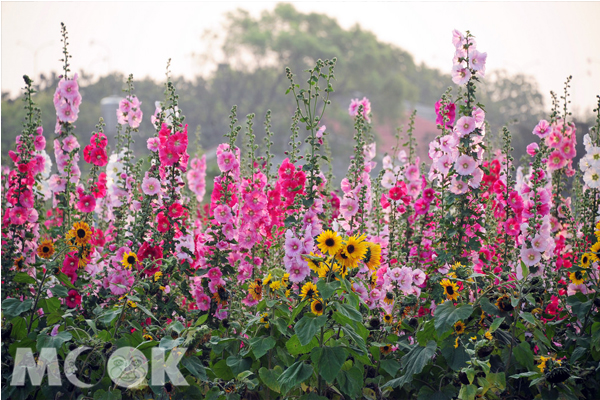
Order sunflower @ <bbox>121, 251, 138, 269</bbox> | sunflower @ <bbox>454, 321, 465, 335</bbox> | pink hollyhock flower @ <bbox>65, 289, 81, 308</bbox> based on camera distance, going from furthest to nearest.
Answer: pink hollyhock flower @ <bbox>65, 289, 81, 308</bbox> < sunflower @ <bbox>121, 251, 138, 269</bbox> < sunflower @ <bbox>454, 321, 465, 335</bbox>

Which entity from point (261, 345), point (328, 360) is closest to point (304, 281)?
point (261, 345)

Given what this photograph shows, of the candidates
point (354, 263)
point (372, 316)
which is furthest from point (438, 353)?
point (354, 263)

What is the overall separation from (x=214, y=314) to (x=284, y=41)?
30.9 metres

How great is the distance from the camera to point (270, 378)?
7.00ft

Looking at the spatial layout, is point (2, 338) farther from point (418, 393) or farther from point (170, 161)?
point (418, 393)

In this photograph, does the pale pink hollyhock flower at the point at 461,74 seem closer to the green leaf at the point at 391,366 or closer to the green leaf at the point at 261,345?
the green leaf at the point at 391,366

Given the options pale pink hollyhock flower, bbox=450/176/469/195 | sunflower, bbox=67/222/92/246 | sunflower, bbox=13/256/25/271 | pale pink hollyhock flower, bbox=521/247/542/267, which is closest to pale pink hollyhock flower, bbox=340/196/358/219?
pale pink hollyhock flower, bbox=450/176/469/195

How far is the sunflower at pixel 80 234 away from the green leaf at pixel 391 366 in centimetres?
157

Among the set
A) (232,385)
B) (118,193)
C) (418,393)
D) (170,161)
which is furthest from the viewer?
(118,193)

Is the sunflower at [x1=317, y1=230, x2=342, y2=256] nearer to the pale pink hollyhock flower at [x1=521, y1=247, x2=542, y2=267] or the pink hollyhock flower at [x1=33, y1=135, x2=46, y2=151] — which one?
the pale pink hollyhock flower at [x1=521, y1=247, x2=542, y2=267]

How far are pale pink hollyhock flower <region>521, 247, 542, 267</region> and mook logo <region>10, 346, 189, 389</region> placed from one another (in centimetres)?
182

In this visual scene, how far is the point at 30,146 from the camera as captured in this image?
303 cm

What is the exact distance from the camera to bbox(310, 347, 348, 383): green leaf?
6.38 feet

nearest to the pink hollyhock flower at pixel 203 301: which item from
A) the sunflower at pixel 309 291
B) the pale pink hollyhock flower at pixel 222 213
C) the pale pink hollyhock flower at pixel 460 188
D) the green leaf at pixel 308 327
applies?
the pale pink hollyhock flower at pixel 222 213
